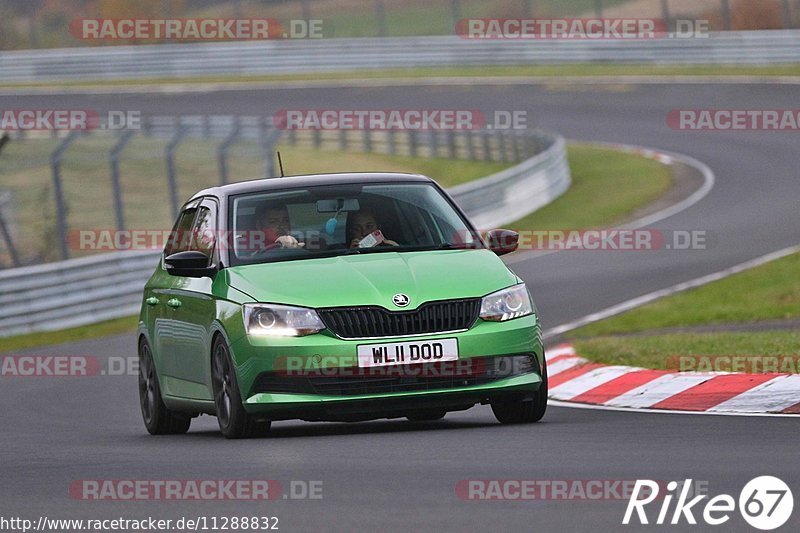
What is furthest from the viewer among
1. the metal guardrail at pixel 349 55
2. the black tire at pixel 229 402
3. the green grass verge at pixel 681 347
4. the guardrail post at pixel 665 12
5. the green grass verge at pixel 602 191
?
the guardrail post at pixel 665 12

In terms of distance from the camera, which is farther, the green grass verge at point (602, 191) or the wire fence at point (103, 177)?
the green grass verge at point (602, 191)

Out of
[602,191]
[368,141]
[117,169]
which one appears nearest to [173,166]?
[117,169]

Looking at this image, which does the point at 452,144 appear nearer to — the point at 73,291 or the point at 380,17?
the point at 380,17

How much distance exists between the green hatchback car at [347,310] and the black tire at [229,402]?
1 cm

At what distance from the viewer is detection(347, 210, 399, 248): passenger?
10.6m

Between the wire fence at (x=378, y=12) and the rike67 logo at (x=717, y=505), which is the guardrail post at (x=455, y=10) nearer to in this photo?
the wire fence at (x=378, y=12)

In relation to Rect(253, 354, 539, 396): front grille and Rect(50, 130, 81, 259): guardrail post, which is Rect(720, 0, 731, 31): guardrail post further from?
Rect(253, 354, 539, 396): front grille

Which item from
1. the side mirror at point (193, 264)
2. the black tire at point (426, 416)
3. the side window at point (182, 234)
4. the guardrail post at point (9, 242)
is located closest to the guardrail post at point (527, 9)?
the guardrail post at point (9, 242)

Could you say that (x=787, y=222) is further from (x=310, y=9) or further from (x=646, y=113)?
(x=310, y=9)

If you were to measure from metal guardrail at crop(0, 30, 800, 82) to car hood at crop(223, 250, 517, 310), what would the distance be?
3993 cm

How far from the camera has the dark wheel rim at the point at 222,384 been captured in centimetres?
Result: 1004

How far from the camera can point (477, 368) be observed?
382 inches

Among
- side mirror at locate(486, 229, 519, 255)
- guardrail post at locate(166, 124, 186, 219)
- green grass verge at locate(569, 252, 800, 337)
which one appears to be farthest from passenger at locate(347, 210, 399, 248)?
guardrail post at locate(166, 124, 186, 219)

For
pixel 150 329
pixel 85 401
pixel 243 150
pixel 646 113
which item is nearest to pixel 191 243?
pixel 150 329
